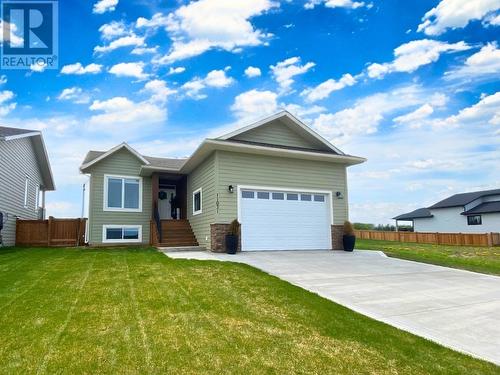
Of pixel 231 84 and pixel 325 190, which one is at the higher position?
pixel 231 84

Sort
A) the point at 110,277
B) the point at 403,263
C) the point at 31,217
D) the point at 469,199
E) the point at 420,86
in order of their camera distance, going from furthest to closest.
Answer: the point at 469,199
the point at 31,217
the point at 420,86
the point at 403,263
the point at 110,277

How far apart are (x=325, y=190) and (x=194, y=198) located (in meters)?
5.72

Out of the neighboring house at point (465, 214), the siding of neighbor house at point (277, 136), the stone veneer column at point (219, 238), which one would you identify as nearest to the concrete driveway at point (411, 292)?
the stone veneer column at point (219, 238)

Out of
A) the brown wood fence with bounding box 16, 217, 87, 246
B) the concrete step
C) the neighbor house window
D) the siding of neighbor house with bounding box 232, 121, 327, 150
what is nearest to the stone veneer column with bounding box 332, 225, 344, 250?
the siding of neighbor house with bounding box 232, 121, 327, 150

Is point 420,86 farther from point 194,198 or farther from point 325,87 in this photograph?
point 194,198

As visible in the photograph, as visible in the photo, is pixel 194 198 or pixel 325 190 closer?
pixel 325 190

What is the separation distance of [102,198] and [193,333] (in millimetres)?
13433

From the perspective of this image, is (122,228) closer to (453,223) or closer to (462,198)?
(453,223)

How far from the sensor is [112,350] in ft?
12.7

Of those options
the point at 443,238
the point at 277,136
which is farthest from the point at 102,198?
the point at 443,238

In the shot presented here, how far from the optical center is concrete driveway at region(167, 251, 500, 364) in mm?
5145

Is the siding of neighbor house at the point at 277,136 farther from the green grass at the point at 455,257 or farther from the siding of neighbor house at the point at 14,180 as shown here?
the siding of neighbor house at the point at 14,180

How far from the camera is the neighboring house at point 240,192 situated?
42.9ft

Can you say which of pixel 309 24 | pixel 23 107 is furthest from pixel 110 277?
pixel 23 107
